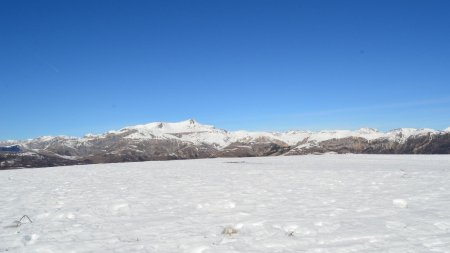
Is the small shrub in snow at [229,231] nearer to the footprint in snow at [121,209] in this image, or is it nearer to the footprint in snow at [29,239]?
the footprint in snow at [121,209]

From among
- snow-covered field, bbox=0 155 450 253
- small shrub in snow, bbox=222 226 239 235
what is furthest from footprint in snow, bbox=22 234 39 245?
small shrub in snow, bbox=222 226 239 235

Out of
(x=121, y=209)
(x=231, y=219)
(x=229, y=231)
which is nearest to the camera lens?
(x=229, y=231)

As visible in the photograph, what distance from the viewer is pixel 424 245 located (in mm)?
7422

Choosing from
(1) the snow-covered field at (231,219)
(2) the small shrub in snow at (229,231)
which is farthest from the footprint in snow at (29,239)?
(2) the small shrub in snow at (229,231)

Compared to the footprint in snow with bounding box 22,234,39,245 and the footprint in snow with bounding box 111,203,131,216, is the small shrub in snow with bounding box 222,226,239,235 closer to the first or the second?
the footprint in snow with bounding box 111,203,131,216

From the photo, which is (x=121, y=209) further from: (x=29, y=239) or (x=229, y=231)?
(x=229, y=231)

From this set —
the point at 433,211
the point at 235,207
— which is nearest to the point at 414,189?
the point at 433,211

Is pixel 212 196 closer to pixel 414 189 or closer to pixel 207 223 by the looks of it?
pixel 207 223

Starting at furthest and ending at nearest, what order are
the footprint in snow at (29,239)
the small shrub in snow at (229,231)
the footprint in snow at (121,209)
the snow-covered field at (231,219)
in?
the footprint in snow at (121,209)
the small shrub in snow at (229,231)
the footprint in snow at (29,239)
the snow-covered field at (231,219)

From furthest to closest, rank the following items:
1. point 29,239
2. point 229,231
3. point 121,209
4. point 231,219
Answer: point 121,209 < point 231,219 < point 229,231 < point 29,239

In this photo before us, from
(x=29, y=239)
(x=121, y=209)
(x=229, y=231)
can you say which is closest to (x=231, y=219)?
(x=229, y=231)

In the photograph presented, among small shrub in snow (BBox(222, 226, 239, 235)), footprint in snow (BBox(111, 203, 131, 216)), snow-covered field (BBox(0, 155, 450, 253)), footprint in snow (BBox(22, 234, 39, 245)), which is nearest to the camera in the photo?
snow-covered field (BBox(0, 155, 450, 253))

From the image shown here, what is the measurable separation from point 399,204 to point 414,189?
11.8 ft

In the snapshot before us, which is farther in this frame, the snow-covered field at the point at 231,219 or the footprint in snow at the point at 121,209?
the footprint in snow at the point at 121,209
